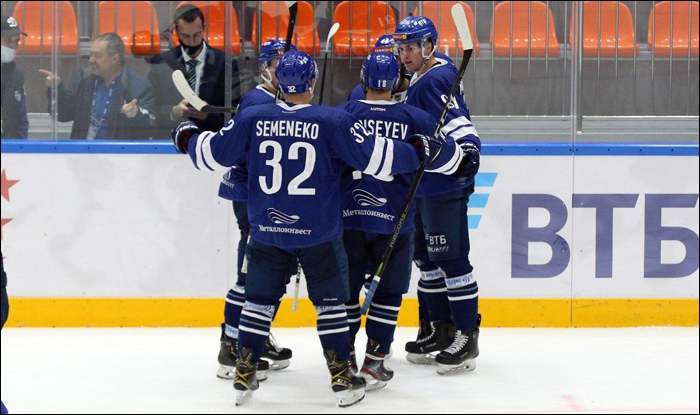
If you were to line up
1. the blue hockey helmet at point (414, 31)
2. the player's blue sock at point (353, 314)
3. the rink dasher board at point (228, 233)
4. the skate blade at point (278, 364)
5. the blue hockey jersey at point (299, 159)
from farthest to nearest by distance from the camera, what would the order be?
1. the rink dasher board at point (228, 233)
2. the skate blade at point (278, 364)
3. the blue hockey helmet at point (414, 31)
4. the player's blue sock at point (353, 314)
5. the blue hockey jersey at point (299, 159)

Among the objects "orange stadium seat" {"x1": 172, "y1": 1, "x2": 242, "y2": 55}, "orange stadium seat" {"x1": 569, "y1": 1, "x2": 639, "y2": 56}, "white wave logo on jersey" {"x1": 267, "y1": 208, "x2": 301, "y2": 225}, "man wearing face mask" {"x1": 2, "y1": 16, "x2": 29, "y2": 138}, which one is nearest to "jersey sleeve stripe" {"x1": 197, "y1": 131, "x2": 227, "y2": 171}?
Result: "white wave logo on jersey" {"x1": 267, "y1": 208, "x2": 301, "y2": 225}

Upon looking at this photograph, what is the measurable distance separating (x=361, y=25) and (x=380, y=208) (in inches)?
69.6

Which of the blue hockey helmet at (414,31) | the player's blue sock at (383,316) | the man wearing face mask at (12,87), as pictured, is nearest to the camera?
the player's blue sock at (383,316)

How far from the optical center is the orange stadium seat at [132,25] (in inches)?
217

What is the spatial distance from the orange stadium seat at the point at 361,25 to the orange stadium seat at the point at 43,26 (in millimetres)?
1378

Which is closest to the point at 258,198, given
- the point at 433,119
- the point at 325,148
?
the point at 325,148

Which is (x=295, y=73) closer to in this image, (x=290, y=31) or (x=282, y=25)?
(x=290, y=31)

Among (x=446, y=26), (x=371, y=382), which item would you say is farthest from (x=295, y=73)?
(x=446, y=26)

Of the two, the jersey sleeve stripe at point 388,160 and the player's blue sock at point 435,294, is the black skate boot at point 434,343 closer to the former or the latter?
the player's blue sock at point 435,294

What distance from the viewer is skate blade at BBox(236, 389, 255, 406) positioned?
3915 millimetres

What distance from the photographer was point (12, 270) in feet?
17.6

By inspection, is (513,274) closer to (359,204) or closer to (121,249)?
(359,204)

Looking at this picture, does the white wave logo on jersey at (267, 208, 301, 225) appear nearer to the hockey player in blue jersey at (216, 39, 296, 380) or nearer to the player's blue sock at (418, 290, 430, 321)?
the hockey player in blue jersey at (216, 39, 296, 380)

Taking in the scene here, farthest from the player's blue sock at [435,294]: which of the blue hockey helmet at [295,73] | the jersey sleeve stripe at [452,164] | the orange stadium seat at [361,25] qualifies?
the orange stadium seat at [361,25]
